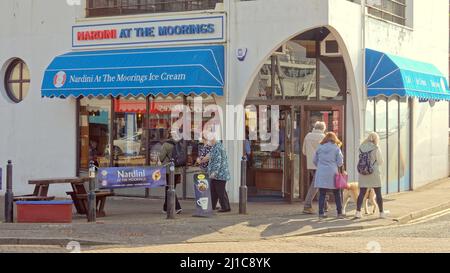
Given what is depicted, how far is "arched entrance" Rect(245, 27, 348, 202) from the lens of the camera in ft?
60.0

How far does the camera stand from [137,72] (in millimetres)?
17859

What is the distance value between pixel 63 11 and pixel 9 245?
8.66m

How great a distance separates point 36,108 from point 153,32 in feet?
13.2

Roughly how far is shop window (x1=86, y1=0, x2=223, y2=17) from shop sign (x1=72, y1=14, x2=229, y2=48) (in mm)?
405

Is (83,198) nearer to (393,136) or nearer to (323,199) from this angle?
(323,199)

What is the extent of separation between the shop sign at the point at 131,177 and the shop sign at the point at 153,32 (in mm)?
3883

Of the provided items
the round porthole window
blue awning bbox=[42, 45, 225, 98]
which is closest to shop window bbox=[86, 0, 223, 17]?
blue awning bbox=[42, 45, 225, 98]

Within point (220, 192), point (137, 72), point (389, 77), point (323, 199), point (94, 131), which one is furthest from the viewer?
point (94, 131)

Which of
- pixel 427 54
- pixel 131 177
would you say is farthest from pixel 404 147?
pixel 131 177

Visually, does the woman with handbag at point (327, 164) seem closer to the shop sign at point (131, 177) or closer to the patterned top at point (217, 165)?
the patterned top at point (217, 165)

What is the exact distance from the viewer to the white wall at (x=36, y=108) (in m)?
19.8

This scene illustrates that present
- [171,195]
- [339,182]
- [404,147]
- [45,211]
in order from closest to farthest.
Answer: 1. [45,211]
2. [171,195]
3. [339,182]
4. [404,147]
